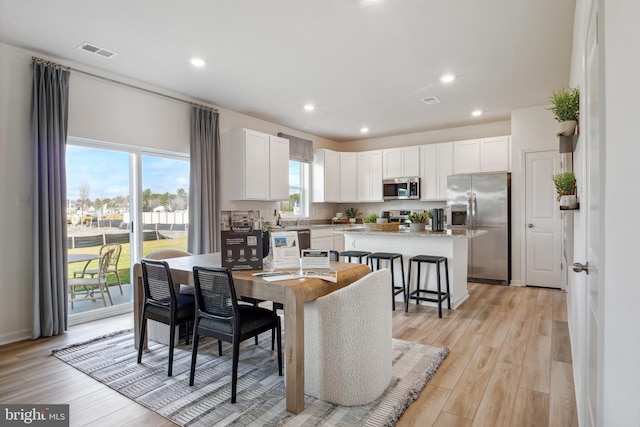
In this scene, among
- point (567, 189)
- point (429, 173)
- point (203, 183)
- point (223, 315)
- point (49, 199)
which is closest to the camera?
point (223, 315)

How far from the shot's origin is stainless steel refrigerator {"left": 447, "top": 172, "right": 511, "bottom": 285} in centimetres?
550

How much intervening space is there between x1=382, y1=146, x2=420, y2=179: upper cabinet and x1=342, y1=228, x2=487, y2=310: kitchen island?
94.6 inches

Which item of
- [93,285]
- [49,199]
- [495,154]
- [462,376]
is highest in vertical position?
[495,154]

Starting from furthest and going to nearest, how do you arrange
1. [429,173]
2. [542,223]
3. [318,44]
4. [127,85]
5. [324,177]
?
[324,177]
[429,173]
[542,223]
[127,85]
[318,44]

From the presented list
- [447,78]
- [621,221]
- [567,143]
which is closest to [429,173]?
[447,78]

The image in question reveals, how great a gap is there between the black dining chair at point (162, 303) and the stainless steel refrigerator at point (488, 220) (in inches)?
180

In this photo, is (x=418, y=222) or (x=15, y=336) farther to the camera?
(x=418, y=222)

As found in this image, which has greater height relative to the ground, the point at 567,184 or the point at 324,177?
the point at 324,177

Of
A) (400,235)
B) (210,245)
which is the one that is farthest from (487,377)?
(210,245)

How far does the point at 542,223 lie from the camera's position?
208 inches

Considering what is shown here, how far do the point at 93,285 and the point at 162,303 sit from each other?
1981mm

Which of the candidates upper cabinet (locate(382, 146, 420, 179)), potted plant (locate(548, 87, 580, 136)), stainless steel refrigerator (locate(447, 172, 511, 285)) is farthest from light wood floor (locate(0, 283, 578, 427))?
upper cabinet (locate(382, 146, 420, 179))

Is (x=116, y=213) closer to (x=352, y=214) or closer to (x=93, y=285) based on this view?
(x=93, y=285)

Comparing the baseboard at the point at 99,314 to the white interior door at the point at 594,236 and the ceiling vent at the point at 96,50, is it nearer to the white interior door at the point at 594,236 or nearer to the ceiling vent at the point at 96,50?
the ceiling vent at the point at 96,50
